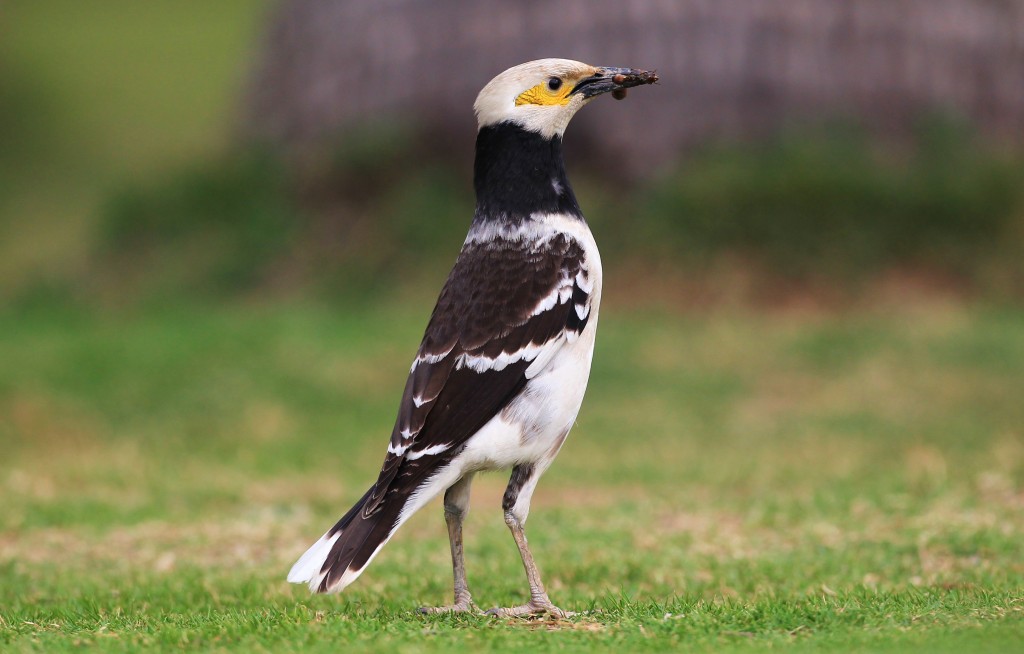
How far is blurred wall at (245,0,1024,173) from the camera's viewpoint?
63.0 ft

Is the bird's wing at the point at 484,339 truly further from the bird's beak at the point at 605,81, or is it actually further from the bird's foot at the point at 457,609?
the bird's beak at the point at 605,81

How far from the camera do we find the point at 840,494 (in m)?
11.0

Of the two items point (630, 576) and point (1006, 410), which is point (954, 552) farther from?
point (1006, 410)

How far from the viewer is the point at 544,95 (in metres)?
6.89

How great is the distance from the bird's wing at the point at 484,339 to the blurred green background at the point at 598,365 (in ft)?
2.88

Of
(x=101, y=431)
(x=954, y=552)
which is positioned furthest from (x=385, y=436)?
(x=954, y=552)

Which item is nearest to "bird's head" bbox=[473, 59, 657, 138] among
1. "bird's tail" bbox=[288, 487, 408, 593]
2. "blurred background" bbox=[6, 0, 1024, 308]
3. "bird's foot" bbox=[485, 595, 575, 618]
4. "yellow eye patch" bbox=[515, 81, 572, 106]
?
"yellow eye patch" bbox=[515, 81, 572, 106]

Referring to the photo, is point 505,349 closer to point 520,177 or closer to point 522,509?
point 522,509

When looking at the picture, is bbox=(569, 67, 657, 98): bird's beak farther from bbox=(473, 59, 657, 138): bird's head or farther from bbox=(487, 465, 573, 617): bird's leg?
bbox=(487, 465, 573, 617): bird's leg

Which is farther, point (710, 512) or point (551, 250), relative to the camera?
point (710, 512)

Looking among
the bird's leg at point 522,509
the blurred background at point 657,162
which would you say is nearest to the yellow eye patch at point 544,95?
the bird's leg at point 522,509

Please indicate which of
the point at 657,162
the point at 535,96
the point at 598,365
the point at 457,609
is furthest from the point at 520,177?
the point at 657,162

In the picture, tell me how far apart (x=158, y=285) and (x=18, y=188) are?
494 inches

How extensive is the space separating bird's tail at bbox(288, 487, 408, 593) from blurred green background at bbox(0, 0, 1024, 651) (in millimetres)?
240
